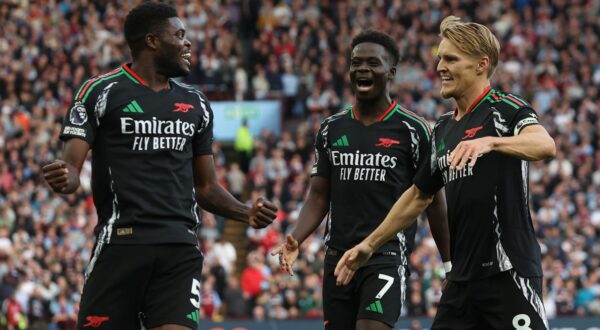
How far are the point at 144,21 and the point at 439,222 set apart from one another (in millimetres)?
2834

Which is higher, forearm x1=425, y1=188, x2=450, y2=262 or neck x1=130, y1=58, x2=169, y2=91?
neck x1=130, y1=58, x2=169, y2=91

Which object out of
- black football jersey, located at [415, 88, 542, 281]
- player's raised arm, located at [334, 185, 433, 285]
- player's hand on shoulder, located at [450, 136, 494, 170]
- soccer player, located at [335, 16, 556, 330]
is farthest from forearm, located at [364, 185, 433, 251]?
player's hand on shoulder, located at [450, 136, 494, 170]

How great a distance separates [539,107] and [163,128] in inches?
823

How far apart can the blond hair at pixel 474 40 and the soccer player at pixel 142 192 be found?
1.66 meters

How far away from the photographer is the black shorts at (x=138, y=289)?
314 inches

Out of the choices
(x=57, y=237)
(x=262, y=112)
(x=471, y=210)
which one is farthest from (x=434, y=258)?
(x=471, y=210)

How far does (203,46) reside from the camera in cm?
3178

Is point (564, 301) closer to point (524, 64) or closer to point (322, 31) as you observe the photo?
point (524, 64)

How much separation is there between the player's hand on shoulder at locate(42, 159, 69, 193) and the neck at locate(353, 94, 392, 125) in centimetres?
296

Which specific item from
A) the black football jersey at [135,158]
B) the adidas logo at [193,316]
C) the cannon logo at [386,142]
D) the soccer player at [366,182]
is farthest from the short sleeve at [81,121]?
the cannon logo at [386,142]

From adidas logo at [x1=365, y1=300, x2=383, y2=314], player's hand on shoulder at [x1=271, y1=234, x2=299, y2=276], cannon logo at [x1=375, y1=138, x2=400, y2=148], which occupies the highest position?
cannon logo at [x1=375, y1=138, x2=400, y2=148]

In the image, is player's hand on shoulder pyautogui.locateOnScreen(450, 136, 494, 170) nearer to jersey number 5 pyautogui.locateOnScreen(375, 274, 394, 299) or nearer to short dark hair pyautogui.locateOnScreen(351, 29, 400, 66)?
jersey number 5 pyautogui.locateOnScreen(375, 274, 394, 299)

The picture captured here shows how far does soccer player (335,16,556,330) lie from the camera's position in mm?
7371

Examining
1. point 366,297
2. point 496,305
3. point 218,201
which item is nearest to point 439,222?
point 366,297
